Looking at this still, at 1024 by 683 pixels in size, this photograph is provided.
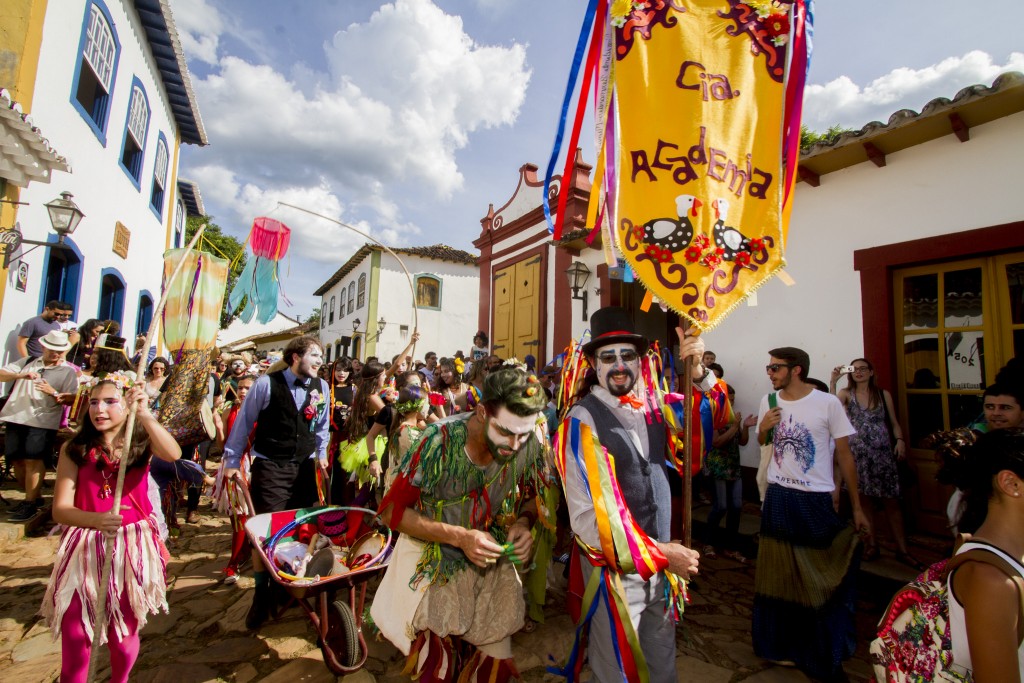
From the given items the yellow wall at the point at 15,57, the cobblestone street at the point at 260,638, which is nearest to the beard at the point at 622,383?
the cobblestone street at the point at 260,638

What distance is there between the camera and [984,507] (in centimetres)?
183

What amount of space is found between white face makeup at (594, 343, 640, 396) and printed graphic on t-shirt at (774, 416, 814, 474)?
1562 mm

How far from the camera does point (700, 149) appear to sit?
2416 millimetres

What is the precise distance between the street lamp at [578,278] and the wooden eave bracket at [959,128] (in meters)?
5.05

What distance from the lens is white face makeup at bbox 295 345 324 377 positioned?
3879 millimetres

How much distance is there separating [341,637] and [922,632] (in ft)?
9.65

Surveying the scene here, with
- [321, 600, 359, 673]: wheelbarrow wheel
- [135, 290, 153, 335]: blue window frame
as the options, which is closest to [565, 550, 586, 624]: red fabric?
Answer: [321, 600, 359, 673]: wheelbarrow wheel

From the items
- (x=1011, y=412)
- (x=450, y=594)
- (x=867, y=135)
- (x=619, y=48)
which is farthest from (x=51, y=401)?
(x=867, y=135)

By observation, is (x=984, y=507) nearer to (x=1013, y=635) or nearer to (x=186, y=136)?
(x=1013, y=635)

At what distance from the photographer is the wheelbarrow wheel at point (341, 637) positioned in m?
2.93

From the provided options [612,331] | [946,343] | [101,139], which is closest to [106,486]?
[612,331]

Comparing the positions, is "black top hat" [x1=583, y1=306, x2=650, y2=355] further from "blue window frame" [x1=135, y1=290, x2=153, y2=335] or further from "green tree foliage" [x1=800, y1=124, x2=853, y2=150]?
"blue window frame" [x1=135, y1=290, x2=153, y2=335]

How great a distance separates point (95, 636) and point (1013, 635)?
348 centimetres

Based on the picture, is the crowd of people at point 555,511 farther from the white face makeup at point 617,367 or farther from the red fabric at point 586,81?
the red fabric at point 586,81
